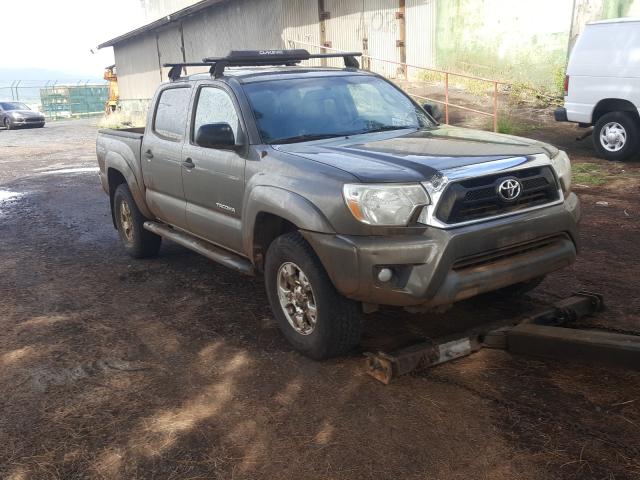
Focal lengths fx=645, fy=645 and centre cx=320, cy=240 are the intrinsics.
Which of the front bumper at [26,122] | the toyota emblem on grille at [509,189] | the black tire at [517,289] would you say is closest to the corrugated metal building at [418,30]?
the front bumper at [26,122]

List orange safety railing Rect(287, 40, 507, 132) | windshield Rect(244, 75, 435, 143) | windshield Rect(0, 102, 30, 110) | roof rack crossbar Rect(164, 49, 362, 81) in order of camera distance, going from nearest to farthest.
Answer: windshield Rect(244, 75, 435, 143)
roof rack crossbar Rect(164, 49, 362, 81)
orange safety railing Rect(287, 40, 507, 132)
windshield Rect(0, 102, 30, 110)

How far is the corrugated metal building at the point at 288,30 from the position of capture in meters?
18.5

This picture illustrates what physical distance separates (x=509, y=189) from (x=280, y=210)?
1400mm

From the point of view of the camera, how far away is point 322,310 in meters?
3.94

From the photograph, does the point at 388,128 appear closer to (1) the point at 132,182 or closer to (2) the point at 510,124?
(1) the point at 132,182

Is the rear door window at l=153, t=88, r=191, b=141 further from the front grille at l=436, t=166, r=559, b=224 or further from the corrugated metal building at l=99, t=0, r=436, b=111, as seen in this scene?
the corrugated metal building at l=99, t=0, r=436, b=111

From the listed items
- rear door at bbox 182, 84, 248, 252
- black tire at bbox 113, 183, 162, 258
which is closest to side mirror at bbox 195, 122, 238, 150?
rear door at bbox 182, 84, 248, 252

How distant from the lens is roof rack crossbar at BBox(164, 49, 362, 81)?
523 centimetres

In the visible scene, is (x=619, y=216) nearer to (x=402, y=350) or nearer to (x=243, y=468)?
(x=402, y=350)

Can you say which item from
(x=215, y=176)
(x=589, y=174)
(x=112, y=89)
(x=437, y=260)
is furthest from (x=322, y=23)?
(x=112, y=89)

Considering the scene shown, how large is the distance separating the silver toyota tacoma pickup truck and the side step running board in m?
0.02

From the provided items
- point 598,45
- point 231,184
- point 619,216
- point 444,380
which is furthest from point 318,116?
point 598,45

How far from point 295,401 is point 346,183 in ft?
4.20

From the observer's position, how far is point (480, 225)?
3.64m
